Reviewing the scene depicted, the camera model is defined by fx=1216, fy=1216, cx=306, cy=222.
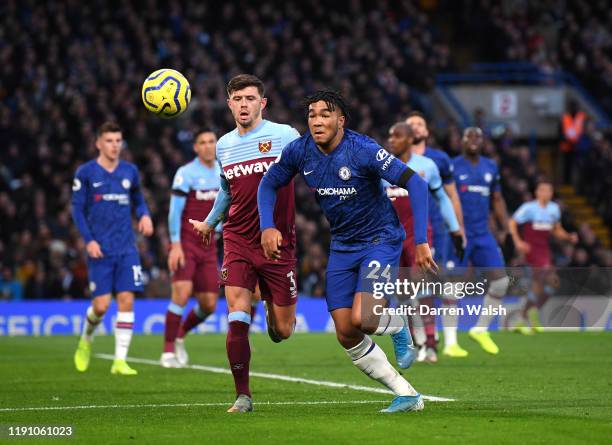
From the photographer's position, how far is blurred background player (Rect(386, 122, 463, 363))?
41.4ft

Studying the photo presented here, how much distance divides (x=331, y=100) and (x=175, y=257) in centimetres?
542

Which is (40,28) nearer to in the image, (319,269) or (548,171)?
(319,269)

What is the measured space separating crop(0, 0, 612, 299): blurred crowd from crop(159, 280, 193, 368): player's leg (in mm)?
A: 8242

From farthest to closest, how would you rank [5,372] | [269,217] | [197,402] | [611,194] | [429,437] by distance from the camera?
[611,194] → [5,372] → [197,402] → [269,217] → [429,437]

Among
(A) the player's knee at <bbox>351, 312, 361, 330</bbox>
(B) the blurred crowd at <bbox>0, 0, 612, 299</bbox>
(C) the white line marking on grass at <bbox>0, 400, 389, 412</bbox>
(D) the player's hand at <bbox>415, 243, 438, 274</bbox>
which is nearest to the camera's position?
(D) the player's hand at <bbox>415, 243, 438, 274</bbox>

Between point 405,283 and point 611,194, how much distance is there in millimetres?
20365

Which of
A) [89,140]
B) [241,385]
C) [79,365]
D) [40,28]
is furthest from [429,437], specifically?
[40,28]

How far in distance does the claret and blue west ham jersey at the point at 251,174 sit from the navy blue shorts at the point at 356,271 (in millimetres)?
1065

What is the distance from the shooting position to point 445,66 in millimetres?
33156

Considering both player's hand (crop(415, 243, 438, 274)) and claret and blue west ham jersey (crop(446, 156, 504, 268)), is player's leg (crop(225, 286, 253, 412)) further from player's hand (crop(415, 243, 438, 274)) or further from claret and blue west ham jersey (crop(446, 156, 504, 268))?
claret and blue west ham jersey (crop(446, 156, 504, 268))

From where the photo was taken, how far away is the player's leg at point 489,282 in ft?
45.7

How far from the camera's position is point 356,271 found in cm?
851

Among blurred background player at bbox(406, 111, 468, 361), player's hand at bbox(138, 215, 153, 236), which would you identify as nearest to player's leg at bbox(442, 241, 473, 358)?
blurred background player at bbox(406, 111, 468, 361)

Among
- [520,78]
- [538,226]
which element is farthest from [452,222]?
[520,78]
